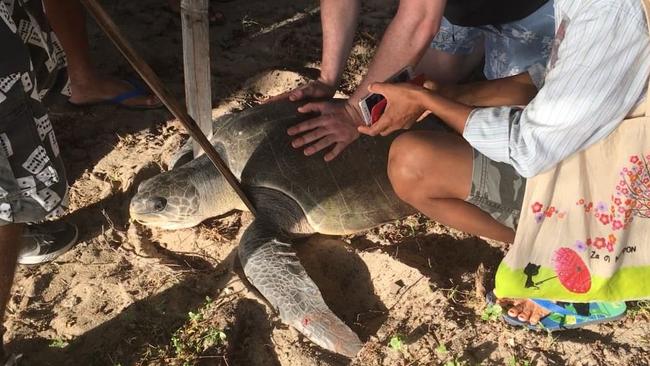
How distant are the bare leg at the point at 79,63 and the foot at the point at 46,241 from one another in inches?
27.5

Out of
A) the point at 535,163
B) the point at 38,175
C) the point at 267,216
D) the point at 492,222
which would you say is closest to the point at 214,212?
the point at 267,216

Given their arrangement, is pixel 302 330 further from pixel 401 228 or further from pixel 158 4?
pixel 158 4

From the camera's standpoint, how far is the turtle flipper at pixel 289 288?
1.76 meters

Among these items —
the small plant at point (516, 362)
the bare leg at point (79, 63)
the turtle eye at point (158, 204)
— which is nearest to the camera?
the small plant at point (516, 362)

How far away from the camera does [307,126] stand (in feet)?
6.31

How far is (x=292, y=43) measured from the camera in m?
2.94

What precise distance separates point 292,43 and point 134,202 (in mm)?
1253

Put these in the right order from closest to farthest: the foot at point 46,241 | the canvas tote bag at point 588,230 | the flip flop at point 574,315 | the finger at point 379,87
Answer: the canvas tote bag at point 588,230
the finger at point 379,87
the flip flop at point 574,315
the foot at point 46,241

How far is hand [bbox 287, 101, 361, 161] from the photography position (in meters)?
1.81

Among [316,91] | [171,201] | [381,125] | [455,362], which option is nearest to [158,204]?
[171,201]

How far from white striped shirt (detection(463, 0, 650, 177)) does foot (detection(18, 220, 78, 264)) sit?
1451mm

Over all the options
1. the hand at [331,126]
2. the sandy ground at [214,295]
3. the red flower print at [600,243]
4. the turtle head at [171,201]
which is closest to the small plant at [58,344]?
the sandy ground at [214,295]

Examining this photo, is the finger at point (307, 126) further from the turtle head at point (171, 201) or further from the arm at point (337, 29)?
the turtle head at point (171, 201)

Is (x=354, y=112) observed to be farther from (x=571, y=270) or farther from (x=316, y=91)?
(x=571, y=270)
